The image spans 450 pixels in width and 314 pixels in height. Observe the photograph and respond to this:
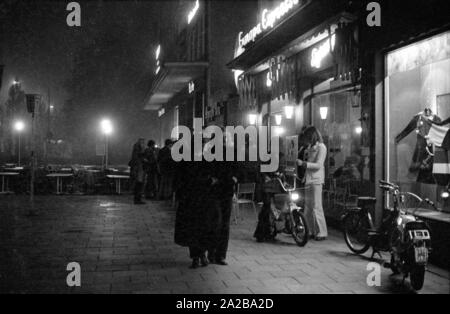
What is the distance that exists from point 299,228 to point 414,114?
11.0ft

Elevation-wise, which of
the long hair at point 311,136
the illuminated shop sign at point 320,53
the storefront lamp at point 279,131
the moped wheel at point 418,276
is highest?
the illuminated shop sign at point 320,53

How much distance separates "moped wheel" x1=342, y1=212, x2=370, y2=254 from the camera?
25.7ft

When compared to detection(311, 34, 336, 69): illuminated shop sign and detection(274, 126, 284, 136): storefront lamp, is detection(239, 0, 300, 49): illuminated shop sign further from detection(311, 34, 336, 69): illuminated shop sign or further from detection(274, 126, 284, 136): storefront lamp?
detection(274, 126, 284, 136): storefront lamp

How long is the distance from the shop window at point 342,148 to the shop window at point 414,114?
73 centimetres

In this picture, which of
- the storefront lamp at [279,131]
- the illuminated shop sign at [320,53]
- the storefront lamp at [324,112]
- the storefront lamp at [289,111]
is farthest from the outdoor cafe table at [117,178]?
the illuminated shop sign at [320,53]

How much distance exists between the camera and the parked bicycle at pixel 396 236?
229 inches

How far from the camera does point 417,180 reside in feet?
29.8

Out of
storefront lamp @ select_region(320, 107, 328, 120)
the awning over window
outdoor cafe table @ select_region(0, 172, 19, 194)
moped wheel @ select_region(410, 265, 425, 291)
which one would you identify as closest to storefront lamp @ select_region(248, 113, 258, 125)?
storefront lamp @ select_region(320, 107, 328, 120)

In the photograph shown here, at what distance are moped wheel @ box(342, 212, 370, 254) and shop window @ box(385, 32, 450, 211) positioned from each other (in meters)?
1.57

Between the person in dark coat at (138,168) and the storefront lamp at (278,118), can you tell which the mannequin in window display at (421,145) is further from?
the person in dark coat at (138,168)
